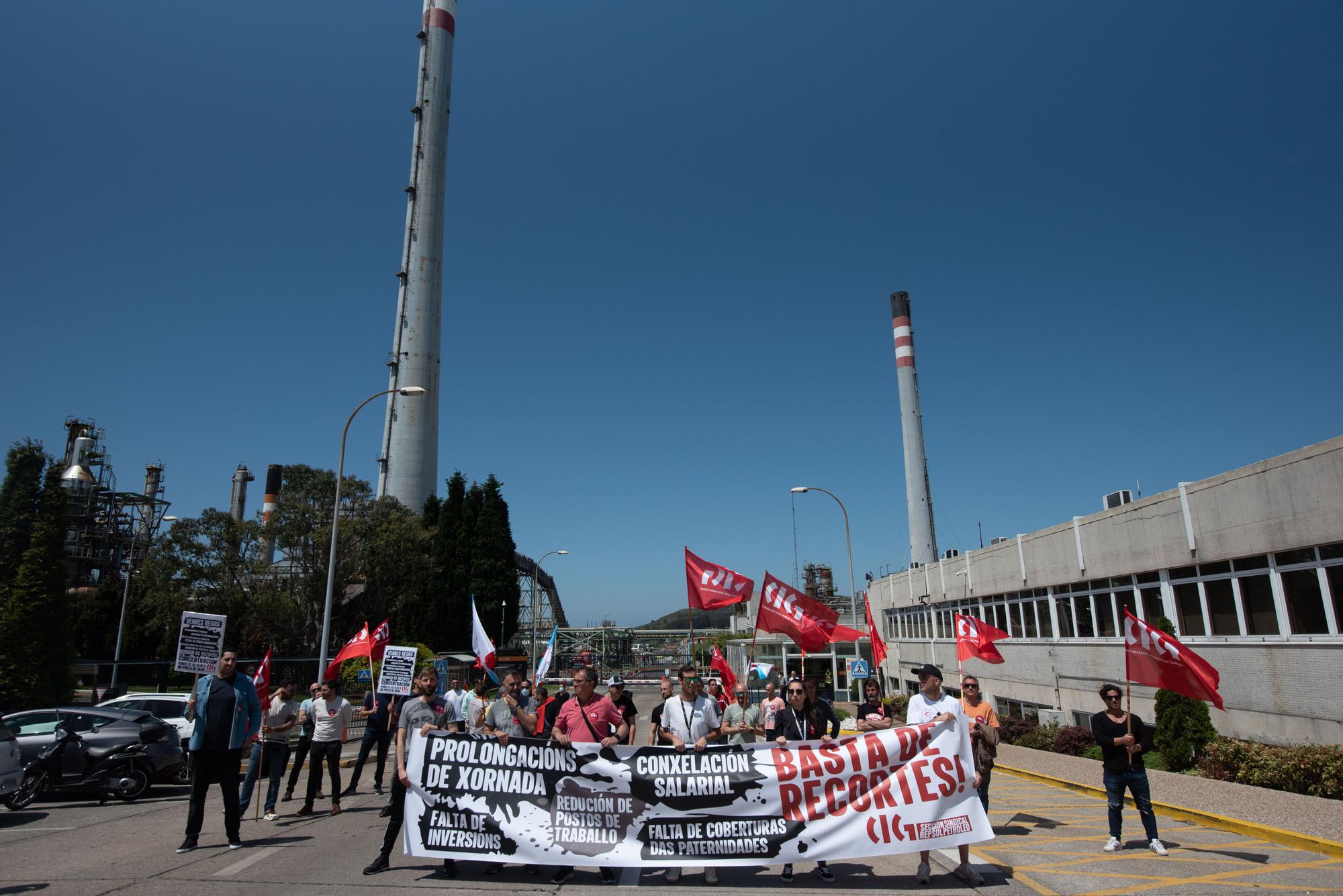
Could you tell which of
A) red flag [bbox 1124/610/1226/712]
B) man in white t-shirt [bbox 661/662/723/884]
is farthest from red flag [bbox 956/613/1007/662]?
man in white t-shirt [bbox 661/662/723/884]

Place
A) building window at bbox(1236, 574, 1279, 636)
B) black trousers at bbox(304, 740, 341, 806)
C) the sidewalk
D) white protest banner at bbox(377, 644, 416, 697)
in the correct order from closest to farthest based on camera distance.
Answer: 1. the sidewalk
2. black trousers at bbox(304, 740, 341, 806)
3. white protest banner at bbox(377, 644, 416, 697)
4. building window at bbox(1236, 574, 1279, 636)

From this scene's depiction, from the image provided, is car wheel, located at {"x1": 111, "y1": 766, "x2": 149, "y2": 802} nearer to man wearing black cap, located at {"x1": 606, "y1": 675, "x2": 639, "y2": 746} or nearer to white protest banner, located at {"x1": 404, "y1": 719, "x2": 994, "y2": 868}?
white protest banner, located at {"x1": 404, "y1": 719, "x2": 994, "y2": 868}

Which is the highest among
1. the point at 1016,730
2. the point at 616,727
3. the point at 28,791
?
the point at 616,727

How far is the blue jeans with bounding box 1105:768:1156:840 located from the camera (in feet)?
26.1

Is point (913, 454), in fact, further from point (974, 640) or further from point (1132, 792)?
point (1132, 792)

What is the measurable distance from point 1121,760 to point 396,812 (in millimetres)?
7165

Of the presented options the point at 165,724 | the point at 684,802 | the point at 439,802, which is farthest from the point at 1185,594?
the point at 165,724

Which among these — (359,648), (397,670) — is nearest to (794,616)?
(397,670)

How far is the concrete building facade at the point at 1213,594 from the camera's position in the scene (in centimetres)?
1366

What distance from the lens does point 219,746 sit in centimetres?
859

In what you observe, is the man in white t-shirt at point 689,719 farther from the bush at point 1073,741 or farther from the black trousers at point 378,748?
the bush at point 1073,741

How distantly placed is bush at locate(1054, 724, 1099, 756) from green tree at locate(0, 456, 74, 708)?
29742 millimetres

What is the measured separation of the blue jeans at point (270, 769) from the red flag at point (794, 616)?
8974 millimetres

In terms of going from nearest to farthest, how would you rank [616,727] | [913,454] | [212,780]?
1. [616,727]
2. [212,780]
3. [913,454]
